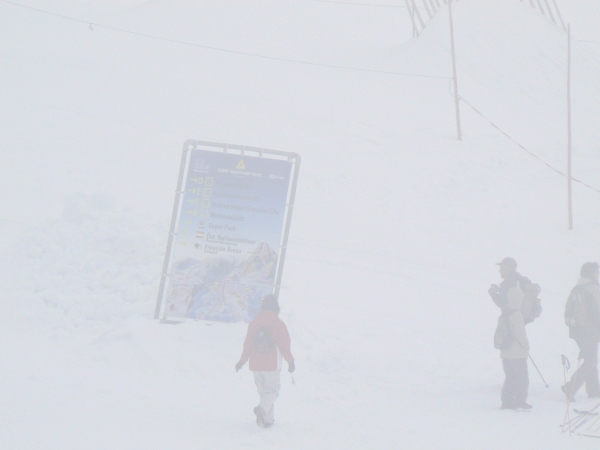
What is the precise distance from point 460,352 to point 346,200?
272 inches

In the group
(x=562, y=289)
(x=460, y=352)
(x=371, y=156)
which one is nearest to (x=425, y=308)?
(x=460, y=352)

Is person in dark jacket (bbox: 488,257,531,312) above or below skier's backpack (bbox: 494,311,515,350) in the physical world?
above

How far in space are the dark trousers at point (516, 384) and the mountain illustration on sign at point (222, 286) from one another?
10.9 ft

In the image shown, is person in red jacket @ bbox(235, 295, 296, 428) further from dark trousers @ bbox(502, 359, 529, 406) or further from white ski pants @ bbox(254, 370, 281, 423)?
dark trousers @ bbox(502, 359, 529, 406)

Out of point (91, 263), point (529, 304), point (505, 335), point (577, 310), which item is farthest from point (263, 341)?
point (91, 263)

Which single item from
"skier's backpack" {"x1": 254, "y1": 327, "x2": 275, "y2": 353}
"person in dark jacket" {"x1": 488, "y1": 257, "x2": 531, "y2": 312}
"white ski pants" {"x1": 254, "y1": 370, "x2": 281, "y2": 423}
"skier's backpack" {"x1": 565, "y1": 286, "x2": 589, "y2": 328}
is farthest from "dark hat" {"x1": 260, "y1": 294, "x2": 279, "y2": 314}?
"skier's backpack" {"x1": 565, "y1": 286, "x2": 589, "y2": 328}

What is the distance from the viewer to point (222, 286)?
8625 millimetres

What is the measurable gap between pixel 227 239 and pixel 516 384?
4.13 m

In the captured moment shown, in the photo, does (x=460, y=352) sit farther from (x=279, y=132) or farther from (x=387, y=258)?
(x=279, y=132)

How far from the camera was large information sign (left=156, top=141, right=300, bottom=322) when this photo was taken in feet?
28.3

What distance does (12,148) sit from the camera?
52.8 feet

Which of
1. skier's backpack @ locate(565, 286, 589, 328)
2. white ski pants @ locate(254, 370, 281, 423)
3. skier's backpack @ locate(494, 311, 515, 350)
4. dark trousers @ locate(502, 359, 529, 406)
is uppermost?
skier's backpack @ locate(565, 286, 589, 328)

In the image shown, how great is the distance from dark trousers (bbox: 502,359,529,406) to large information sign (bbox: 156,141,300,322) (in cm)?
327

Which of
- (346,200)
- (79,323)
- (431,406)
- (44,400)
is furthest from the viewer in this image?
(346,200)
